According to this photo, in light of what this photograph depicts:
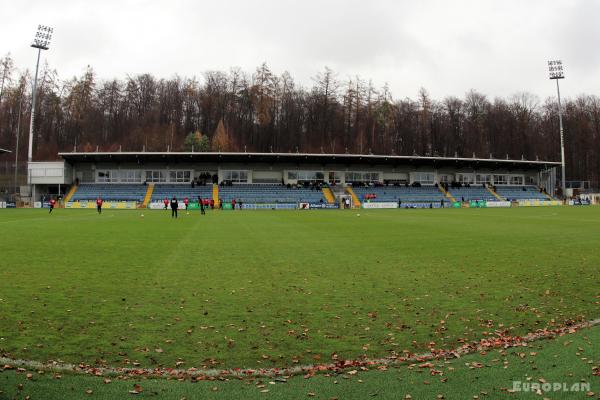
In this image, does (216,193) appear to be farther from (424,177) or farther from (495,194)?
(495,194)

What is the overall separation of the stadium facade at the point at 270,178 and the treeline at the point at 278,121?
7.62m

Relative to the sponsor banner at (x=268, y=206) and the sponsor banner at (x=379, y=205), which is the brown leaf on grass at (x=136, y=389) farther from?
the sponsor banner at (x=379, y=205)

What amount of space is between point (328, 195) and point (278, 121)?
27555 mm

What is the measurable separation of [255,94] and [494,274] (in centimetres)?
8003

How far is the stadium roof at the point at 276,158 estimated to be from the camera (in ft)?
213

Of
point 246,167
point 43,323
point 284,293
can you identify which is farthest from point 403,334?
point 246,167

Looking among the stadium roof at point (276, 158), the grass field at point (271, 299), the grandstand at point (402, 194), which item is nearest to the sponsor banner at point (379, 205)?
the grandstand at point (402, 194)

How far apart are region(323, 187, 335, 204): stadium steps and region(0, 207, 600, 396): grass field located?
49330mm

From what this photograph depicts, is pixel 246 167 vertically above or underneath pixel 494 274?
above

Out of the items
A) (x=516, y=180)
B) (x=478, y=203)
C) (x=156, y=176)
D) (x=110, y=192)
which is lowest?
(x=478, y=203)

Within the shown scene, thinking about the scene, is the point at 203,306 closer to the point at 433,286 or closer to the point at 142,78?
the point at 433,286

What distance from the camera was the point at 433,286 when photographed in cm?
973

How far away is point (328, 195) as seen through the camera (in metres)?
67.8

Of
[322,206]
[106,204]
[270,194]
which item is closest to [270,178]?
[270,194]
